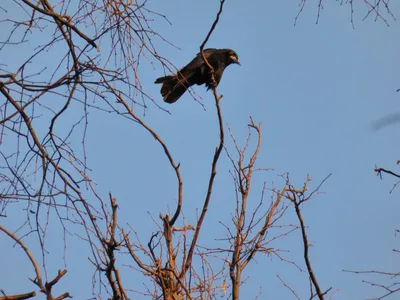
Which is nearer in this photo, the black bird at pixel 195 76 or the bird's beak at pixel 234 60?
the black bird at pixel 195 76

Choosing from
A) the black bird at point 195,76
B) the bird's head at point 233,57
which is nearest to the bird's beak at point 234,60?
the bird's head at point 233,57

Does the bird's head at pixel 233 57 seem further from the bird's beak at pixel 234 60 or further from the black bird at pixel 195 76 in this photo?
the black bird at pixel 195 76

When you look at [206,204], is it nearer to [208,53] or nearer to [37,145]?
[37,145]

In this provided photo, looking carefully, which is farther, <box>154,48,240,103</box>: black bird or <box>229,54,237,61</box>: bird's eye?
<box>229,54,237,61</box>: bird's eye

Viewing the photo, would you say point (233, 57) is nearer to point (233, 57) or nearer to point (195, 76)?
point (233, 57)

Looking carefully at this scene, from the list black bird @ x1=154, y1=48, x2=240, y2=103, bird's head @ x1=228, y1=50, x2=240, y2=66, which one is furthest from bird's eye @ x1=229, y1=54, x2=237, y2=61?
black bird @ x1=154, y1=48, x2=240, y2=103

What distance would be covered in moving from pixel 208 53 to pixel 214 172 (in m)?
4.64

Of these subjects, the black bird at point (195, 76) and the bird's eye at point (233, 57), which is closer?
the black bird at point (195, 76)

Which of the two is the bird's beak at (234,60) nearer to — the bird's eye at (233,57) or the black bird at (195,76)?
the bird's eye at (233,57)

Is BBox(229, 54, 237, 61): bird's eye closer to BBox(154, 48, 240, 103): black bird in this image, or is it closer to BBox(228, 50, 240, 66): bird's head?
BBox(228, 50, 240, 66): bird's head

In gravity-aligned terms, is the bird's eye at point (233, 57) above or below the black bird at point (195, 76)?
above

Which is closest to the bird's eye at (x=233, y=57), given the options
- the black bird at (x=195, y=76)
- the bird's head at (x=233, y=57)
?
the bird's head at (x=233, y=57)

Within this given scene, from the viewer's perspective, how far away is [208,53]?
8344mm

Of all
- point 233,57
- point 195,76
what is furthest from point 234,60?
point 195,76
